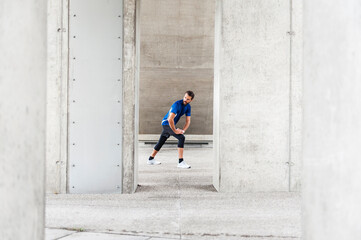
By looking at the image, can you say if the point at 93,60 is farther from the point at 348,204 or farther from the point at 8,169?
the point at 348,204

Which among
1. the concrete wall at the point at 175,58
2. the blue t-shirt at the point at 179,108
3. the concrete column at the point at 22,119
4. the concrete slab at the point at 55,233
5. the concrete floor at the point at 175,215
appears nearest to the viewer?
the concrete column at the point at 22,119

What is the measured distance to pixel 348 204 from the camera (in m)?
2.22

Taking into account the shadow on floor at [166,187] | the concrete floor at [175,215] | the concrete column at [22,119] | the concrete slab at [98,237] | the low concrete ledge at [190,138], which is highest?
the concrete column at [22,119]

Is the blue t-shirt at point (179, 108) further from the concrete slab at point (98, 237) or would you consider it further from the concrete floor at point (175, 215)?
the concrete slab at point (98, 237)

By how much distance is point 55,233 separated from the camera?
4.32 metres

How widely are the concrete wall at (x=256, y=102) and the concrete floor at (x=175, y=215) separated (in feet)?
1.31

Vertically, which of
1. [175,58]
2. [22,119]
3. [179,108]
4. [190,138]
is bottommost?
[190,138]

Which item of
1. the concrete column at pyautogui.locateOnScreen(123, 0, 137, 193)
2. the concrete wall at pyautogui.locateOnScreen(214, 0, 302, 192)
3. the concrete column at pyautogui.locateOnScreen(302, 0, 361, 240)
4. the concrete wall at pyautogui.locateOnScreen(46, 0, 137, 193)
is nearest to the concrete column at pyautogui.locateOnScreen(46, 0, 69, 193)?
the concrete wall at pyautogui.locateOnScreen(46, 0, 137, 193)

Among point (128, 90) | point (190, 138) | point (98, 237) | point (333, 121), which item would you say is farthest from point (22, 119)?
point (190, 138)

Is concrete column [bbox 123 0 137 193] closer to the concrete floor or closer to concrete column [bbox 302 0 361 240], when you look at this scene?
the concrete floor

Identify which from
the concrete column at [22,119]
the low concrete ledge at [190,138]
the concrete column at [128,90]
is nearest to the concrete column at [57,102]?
the concrete column at [128,90]

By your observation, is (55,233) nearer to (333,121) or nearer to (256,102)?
(333,121)

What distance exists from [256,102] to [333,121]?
16.5ft

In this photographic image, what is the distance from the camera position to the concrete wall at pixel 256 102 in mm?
7285
